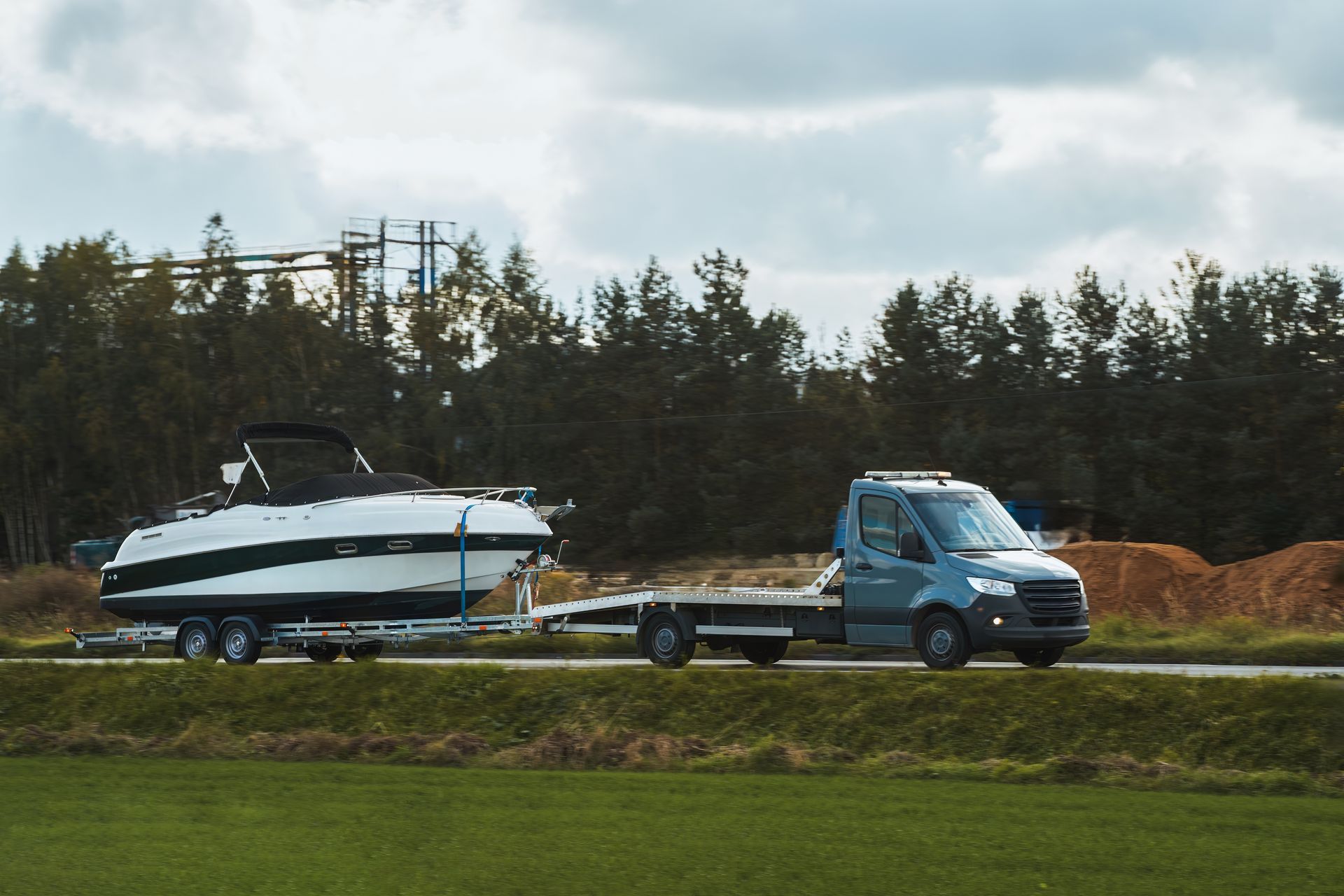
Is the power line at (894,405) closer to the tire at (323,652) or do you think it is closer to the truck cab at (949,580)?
the truck cab at (949,580)

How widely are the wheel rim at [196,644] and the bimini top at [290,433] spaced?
2902mm

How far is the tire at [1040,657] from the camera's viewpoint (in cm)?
1747

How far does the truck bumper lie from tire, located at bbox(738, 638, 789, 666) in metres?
3.40

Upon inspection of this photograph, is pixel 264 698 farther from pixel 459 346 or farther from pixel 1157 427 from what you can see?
pixel 459 346

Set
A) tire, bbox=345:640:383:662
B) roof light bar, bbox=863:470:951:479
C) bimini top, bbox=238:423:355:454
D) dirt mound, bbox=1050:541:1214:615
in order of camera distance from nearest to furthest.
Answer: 1. roof light bar, bbox=863:470:951:479
2. tire, bbox=345:640:383:662
3. bimini top, bbox=238:423:355:454
4. dirt mound, bbox=1050:541:1214:615

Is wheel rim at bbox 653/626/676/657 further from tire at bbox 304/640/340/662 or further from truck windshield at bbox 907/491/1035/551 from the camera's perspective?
tire at bbox 304/640/340/662

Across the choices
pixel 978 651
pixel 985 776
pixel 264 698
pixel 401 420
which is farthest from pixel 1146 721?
pixel 401 420

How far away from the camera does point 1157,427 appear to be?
36.6 metres

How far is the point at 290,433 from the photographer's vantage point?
2203cm

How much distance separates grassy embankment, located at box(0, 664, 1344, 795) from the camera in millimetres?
12320

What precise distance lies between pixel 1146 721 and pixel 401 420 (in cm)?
3750

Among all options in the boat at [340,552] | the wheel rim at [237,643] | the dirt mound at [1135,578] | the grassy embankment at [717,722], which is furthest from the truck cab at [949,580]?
the dirt mound at [1135,578]

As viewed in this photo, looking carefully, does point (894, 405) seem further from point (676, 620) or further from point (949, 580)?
point (949, 580)

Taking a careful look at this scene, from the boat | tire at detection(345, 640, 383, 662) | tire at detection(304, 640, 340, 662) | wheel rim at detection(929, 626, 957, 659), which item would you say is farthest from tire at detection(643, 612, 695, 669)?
tire at detection(304, 640, 340, 662)
